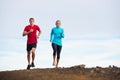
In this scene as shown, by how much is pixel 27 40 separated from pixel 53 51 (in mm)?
1387

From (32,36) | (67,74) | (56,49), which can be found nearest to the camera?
(67,74)

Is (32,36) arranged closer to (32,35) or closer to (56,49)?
(32,35)

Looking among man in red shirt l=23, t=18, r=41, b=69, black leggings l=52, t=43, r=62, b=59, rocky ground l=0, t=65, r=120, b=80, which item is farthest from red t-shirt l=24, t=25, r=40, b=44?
rocky ground l=0, t=65, r=120, b=80

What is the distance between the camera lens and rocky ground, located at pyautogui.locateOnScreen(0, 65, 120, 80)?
52.7 feet

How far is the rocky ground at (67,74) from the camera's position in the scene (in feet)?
52.7

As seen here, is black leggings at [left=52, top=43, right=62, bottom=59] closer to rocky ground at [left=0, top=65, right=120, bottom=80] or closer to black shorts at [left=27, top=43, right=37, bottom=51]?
black shorts at [left=27, top=43, right=37, bottom=51]

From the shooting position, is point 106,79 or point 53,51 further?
point 53,51

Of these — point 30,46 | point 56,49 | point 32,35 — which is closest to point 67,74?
point 56,49

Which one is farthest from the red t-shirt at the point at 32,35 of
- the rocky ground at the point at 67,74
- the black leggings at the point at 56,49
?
the rocky ground at the point at 67,74

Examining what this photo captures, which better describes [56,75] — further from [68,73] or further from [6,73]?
[6,73]

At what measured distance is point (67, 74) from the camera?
16750mm

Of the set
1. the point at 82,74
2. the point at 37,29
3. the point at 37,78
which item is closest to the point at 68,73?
the point at 82,74

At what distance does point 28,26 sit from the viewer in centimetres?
1861

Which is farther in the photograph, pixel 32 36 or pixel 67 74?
pixel 32 36
